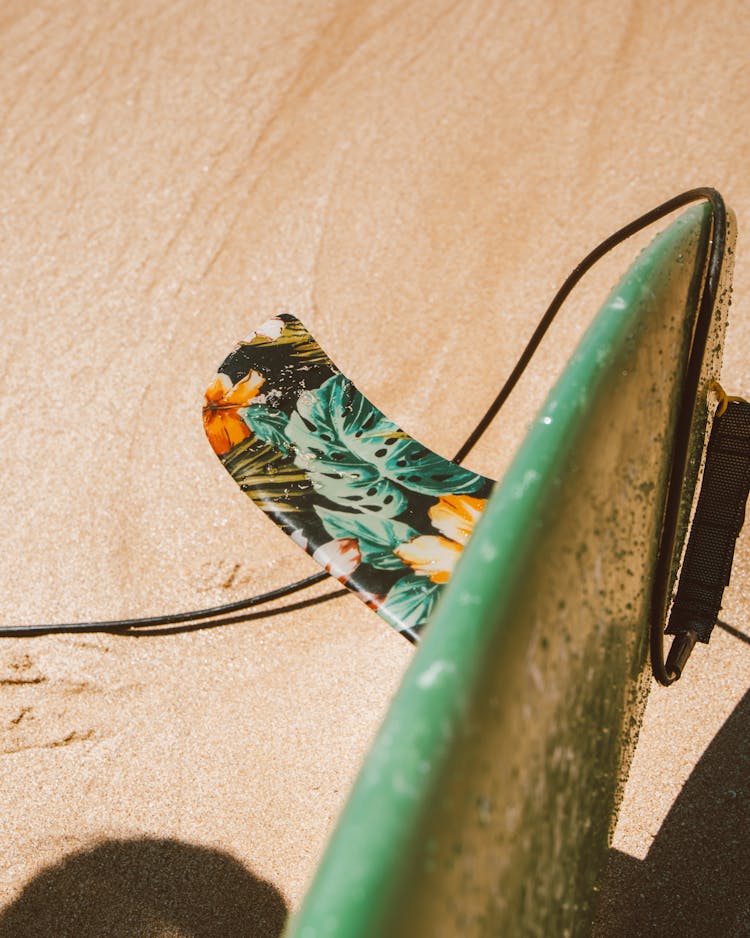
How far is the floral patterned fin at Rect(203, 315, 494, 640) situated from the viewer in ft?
3.31

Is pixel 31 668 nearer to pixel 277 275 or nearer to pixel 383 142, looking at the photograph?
pixel 277 275

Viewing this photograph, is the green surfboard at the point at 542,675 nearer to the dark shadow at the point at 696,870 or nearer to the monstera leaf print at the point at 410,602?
the monstera leaf print at the point at 410,602

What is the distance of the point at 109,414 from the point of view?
1.86 meters

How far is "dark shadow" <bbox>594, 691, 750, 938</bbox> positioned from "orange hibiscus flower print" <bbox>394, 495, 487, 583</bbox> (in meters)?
0.47

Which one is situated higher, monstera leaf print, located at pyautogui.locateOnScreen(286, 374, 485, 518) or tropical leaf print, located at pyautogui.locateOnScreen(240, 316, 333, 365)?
tropical leaf print, located at pyautogui.locateOnScreen(240, 316, 333, 365)

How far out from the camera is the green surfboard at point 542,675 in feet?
1.07

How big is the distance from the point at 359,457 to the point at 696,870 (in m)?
0.76

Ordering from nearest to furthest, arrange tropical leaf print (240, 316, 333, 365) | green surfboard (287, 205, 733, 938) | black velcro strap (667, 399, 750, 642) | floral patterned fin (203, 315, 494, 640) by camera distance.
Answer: green surfboard (287, 205, 733, 938) < black velcro strap (667, 399, 750, 642) < floral patterned fin (203, 315, 494, 640) < tropical leaf print (240, 316, 333, 365)

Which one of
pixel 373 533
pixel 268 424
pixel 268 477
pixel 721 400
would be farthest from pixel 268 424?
pixel 721 400

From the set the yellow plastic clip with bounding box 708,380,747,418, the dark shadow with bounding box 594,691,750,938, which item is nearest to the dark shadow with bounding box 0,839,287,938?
the dark shadow with bounding box 594,691,750,938

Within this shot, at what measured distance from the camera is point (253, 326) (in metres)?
1.98

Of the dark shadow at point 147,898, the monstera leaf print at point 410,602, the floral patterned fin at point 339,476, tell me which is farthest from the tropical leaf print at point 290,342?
the dark shadow at point 147,898

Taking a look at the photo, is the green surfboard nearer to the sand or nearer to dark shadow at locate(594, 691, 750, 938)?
dark shadow at locate(594, 691, 750, 938)

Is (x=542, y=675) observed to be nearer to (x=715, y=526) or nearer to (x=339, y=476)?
(x=715, y=526)
